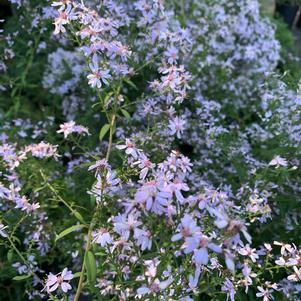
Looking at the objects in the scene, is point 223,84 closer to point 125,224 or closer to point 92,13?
point 92,13

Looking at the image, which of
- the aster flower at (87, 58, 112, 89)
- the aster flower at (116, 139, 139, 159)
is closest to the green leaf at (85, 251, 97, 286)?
the aster flower at (116, 139, 139, 159)

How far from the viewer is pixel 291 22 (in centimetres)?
820

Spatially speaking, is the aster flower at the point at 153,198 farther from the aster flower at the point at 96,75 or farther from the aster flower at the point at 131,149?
the aster flower at the point at 96,75

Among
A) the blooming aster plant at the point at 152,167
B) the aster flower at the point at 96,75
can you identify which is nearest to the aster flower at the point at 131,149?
the blooming aster plant at the point at 152,167

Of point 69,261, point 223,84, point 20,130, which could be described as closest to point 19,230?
point 69,261

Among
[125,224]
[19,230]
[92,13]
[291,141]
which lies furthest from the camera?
[19,230]

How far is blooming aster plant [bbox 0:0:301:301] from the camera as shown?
159cm

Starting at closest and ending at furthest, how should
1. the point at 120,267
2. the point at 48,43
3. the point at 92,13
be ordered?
the point at 120,267
the point at 92,13
the point at 48,43

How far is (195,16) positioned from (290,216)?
2.23m

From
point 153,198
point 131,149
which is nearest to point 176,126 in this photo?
point 131,149

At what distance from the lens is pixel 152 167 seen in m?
1.74

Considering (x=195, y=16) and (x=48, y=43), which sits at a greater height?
(x=195, y=16)

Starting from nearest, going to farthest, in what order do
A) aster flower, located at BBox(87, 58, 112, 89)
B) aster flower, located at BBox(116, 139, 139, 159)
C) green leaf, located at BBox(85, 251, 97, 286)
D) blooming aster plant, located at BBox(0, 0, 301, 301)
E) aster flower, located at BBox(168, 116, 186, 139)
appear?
blooming aster plant, located at BBox(0, 0, 301, 301), green leaf, located at BBox(85, 251, 97, 286), aster flower, located at BBox(116, 139, 139, 159), aster flower, located at BBox(87, 58, 112, 89), aster flower, located at BBox(168, 116, 186, 139)

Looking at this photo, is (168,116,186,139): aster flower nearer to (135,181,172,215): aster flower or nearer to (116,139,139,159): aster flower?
(116,139,139,159): aster flower
